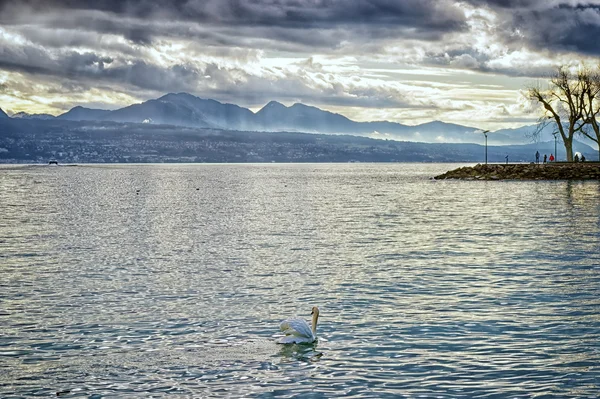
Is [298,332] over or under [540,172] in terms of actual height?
under

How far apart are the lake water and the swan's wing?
0.37 metres

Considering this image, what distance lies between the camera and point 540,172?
5792 inches

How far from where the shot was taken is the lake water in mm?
16516

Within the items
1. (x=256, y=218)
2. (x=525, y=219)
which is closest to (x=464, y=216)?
(x=525, y=219)

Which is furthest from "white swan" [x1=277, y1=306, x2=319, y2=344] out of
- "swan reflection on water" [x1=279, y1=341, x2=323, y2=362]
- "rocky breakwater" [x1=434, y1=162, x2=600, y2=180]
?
"rocky breakwater" [x1=434, y1=162, x2=600, y2=180]

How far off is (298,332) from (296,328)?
12cm

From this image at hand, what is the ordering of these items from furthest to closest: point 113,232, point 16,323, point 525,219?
1. point 525,219
2. point 113,232
3. point 16,323

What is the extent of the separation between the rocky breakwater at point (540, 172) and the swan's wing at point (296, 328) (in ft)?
432

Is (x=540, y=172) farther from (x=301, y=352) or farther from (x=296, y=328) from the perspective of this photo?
(x=301, y=352)

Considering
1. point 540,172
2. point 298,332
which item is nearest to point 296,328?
point 298,332

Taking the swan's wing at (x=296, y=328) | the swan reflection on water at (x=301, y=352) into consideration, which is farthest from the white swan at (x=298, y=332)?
the swan reflection on water at (x=301, y=352)

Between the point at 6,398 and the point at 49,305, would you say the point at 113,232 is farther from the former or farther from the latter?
the point at 6,398

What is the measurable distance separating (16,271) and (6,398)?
707 inches

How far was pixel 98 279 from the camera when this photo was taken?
3028 centimetres
